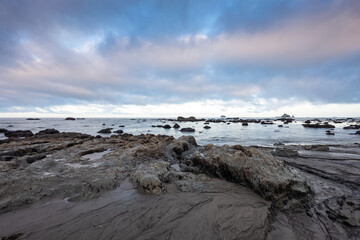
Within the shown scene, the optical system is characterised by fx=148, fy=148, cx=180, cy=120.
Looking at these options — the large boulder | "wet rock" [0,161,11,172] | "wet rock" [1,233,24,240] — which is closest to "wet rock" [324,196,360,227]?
the large boulder

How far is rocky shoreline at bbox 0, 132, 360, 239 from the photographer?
3.59m

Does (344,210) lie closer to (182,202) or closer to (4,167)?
(182,202)

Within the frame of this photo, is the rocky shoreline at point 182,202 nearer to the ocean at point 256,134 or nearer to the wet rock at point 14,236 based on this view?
the wet rock at point 14,236

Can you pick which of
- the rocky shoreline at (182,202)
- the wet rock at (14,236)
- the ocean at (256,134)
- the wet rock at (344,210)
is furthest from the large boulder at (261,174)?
the ocean at (256,134)

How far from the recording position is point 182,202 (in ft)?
15.4

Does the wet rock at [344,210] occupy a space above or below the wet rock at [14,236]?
below

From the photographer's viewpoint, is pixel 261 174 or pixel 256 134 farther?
pixel 256 134

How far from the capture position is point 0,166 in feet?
22.1

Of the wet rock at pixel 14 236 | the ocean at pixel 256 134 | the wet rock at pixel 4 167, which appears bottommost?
the ocean at pixel 256 134

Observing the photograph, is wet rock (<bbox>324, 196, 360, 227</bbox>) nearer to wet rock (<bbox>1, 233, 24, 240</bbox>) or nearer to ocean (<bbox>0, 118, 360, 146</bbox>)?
wet rock (<bbox>1, 233, 24, 240</bbox>)

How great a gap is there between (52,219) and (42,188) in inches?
84.9

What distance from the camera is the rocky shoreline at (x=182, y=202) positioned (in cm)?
359

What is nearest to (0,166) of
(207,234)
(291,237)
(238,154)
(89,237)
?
(89,237)

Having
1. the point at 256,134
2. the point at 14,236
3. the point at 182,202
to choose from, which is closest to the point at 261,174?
the point at 182,202
